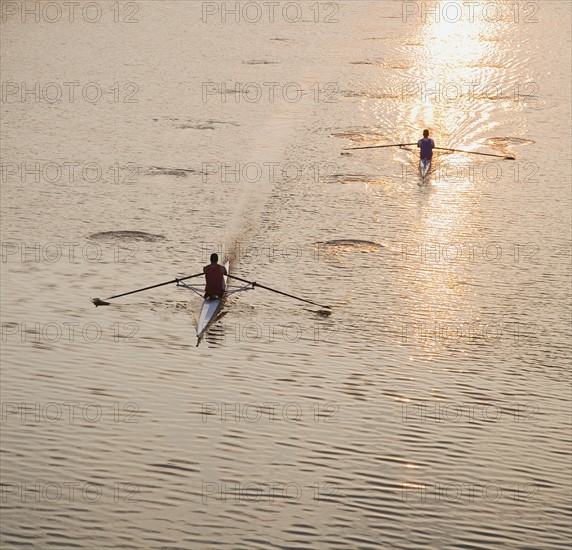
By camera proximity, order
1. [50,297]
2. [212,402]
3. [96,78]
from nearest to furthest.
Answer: [212,402] → [50,297] → [96,78]

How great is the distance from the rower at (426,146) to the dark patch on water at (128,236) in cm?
1015

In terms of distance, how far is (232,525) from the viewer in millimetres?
16297

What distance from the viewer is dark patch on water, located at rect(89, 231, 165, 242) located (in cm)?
2900

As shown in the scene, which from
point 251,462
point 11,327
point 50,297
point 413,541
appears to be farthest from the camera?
point 50,297

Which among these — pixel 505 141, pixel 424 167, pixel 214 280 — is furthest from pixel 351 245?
pixel 505 141

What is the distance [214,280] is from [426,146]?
555 inches

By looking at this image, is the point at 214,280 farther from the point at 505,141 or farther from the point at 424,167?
the point at 505,141

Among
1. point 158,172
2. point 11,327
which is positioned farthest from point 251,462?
point 158,172

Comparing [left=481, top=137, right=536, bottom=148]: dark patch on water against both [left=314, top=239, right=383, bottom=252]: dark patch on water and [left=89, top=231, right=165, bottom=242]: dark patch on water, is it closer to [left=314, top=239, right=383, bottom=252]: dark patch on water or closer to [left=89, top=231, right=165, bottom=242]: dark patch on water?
[left=314, top=239, right=383, bottom=252]: dark patch on water

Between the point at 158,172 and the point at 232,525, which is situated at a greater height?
the point at 158,172

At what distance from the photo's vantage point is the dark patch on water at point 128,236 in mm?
29000

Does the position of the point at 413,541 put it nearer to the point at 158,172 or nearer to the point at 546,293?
the point at 546,293

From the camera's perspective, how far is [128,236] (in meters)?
29.2

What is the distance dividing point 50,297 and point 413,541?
37.8ft
